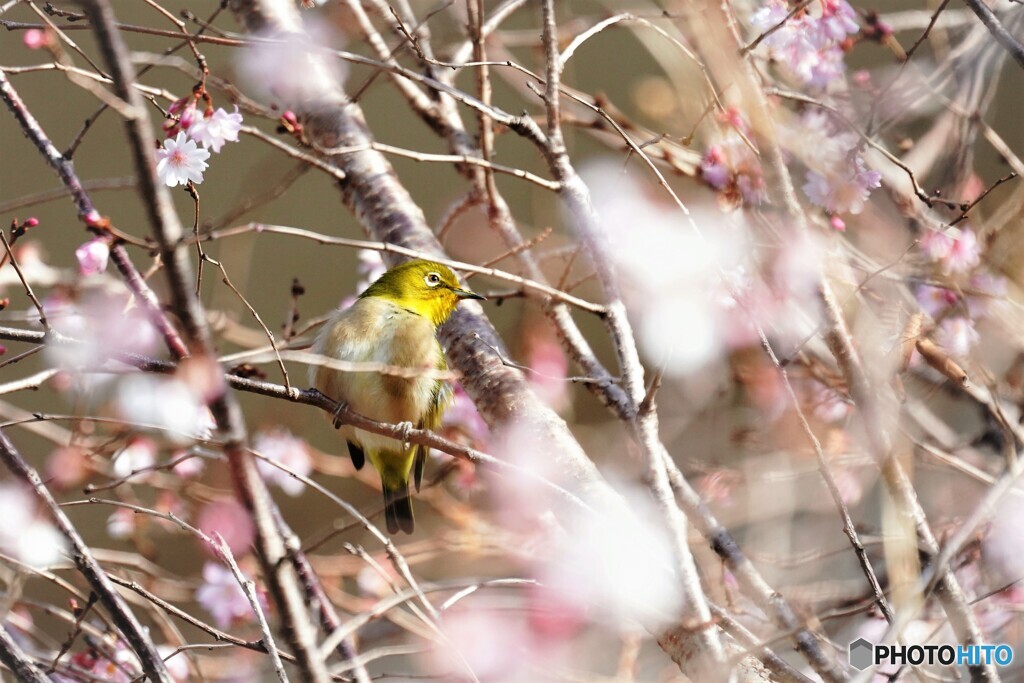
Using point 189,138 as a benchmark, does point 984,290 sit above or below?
below

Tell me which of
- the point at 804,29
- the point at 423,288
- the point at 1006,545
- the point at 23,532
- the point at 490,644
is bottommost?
the point at 490,644

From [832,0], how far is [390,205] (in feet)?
4.56

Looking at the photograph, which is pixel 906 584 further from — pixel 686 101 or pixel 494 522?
pixel 494 522

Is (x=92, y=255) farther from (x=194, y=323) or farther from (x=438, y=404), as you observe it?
(x=194, y=323)

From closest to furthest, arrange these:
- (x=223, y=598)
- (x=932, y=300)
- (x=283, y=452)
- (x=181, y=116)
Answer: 1. (x=181, y=116)
2. (x=932, y=300)
3. (x=223, y=598)
4. (x=283, y=452)

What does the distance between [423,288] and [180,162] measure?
45.7 inches

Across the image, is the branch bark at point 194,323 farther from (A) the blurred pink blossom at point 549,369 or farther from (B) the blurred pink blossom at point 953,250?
(B) the blurred pink blossom at point 953,250

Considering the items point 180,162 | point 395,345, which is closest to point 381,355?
point 395,345

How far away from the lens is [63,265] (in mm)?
4938

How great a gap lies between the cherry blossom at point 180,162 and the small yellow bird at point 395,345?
0.98m

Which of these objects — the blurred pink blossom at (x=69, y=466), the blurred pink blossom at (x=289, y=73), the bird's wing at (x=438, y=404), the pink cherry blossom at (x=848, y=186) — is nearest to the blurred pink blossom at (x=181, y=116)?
the blurred pink blossom at (x=289, y=73)

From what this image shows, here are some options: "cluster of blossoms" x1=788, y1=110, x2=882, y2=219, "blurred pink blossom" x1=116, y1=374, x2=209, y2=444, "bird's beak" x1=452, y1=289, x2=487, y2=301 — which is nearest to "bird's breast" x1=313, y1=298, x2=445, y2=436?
"bird's beak" x1=452, y1=289, x2=487, y2=301

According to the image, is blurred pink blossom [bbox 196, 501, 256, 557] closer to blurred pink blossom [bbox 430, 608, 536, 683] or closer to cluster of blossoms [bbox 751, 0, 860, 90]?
blurred pink blossom [bbox 430, 608, 536, 683]

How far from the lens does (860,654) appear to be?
252 cm
